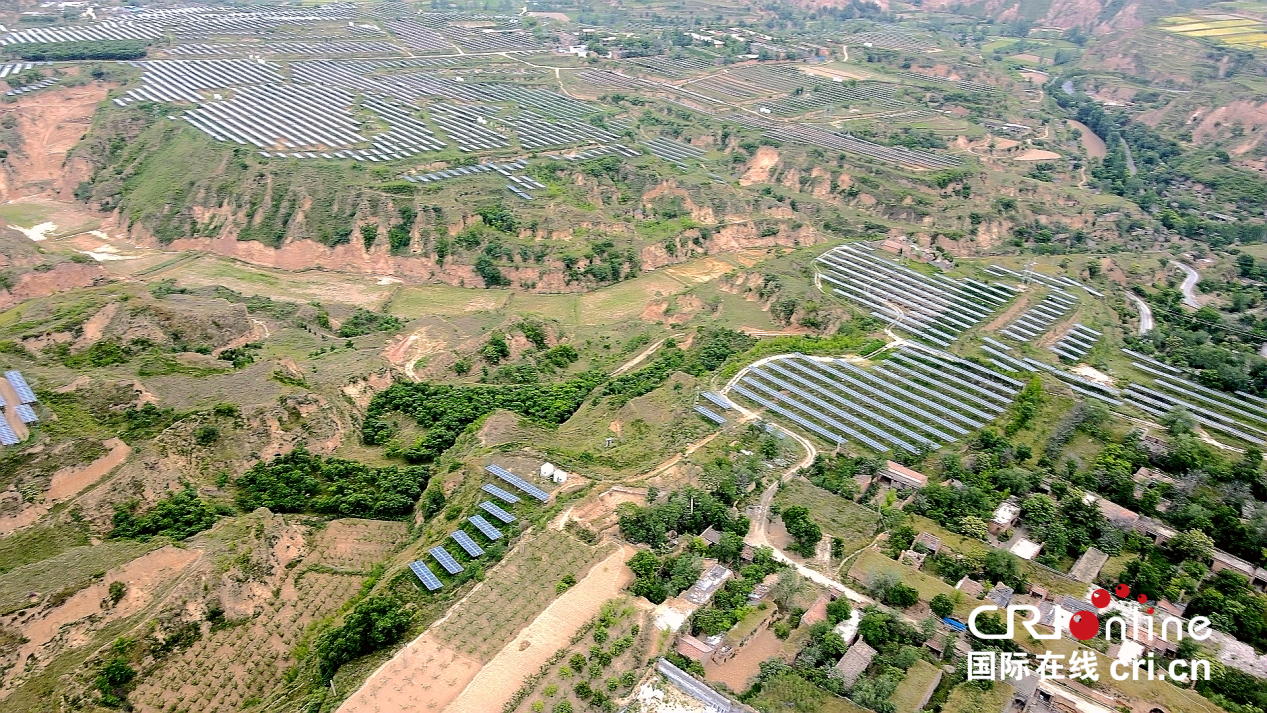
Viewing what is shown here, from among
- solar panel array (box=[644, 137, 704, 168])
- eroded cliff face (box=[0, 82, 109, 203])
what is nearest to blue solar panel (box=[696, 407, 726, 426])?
solar panel array (box=[644, 137, 704, 168])

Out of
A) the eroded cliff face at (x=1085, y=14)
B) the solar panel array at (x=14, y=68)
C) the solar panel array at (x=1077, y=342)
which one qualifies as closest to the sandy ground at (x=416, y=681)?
the solar panel array at (x=1077, y=342)

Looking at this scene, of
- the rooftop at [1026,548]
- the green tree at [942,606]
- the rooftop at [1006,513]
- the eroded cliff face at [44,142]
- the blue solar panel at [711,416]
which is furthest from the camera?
the eroded cliff face at [44,142]

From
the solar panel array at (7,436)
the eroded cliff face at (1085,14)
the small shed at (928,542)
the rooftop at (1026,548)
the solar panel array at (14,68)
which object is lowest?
the rooftop at (1026,548)

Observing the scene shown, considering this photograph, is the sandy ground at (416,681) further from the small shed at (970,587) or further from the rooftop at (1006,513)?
the rooftop at (1006,513)

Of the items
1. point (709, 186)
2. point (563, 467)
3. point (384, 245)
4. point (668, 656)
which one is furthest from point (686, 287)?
point (668, 656)

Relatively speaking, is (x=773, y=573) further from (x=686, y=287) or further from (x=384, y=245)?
(x=384, y=245)

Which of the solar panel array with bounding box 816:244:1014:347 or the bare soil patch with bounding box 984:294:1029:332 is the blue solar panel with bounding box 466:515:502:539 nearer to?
the solar panel array with bounding box 816:244:1014:347

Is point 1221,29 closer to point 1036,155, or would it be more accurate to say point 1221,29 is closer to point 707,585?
point 1036,155
